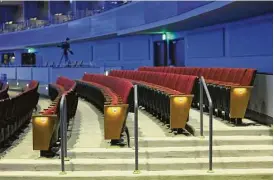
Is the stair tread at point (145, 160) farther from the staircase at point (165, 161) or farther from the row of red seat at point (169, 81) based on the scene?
the row of red seat at point (169, 81)

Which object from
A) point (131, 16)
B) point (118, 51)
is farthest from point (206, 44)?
point (118, 51)

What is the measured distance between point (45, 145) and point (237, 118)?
226 cm

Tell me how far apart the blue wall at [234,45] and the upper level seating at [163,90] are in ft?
8.55

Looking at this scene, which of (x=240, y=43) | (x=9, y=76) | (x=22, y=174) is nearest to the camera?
(x=22, y=174)

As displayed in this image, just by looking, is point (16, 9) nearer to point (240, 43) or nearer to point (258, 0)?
point (240, 43)

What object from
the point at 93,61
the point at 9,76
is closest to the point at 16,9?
the point at 93,61

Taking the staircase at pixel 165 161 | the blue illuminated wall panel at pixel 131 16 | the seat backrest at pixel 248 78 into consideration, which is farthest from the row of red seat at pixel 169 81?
the blue illuminated wall panel at pixel 131 16

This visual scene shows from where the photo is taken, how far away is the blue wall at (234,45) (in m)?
9.42

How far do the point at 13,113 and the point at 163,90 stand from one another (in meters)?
1.90

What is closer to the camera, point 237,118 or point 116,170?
point 116,170

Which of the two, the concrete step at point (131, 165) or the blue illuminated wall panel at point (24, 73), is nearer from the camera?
the concrete step at point (131, 165)

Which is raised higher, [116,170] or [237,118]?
[237,118]

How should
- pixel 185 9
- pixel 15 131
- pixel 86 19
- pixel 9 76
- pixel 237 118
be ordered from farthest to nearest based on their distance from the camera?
1. pixel 86 19
2. pixel 9 76
3. pixel 185 9
4. pixel 15 131
5. pixel 237 118

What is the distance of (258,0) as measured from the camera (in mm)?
7262
